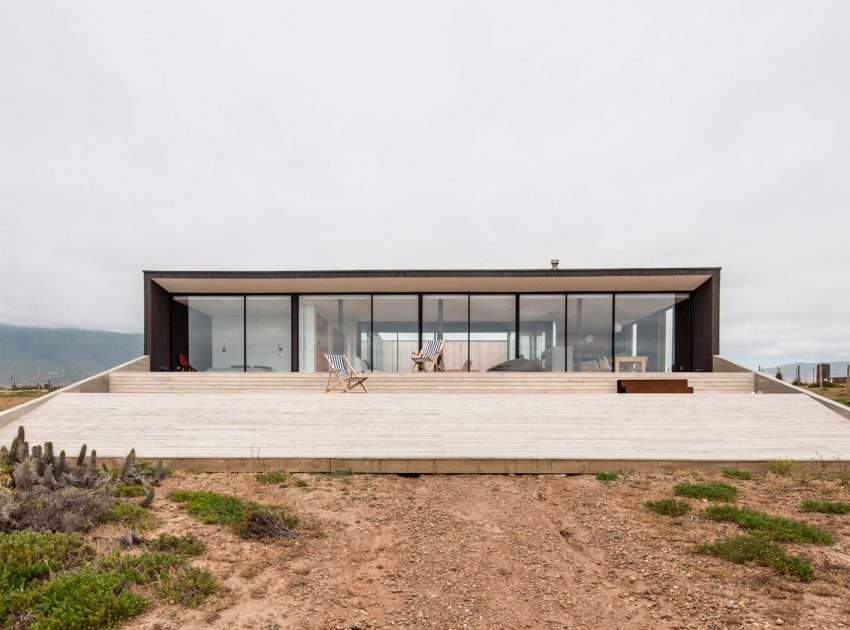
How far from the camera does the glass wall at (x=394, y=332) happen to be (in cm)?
1502

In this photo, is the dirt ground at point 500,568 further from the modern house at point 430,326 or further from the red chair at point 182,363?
the red chair at point 182,363

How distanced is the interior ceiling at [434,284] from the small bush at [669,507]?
365 inches

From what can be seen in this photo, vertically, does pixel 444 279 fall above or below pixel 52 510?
above

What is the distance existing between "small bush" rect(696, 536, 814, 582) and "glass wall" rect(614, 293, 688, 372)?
11852mm

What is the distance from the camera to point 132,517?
3.84m

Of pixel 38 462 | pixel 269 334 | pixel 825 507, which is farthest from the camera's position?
pixel 269 334

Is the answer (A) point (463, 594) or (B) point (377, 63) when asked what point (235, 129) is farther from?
(A) point (463, 594)

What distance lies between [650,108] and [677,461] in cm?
1325

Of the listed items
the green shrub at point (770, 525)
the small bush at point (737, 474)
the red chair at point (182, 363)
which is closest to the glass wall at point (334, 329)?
the red chair at point (182, 363)

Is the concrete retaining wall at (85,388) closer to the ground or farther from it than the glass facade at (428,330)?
closer to the ground

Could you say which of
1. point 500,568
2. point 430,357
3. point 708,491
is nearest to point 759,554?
point 708,491

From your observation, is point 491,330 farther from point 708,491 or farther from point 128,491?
point 128,491

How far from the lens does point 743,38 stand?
36.7 feet

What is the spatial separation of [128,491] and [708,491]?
5.77 metres
